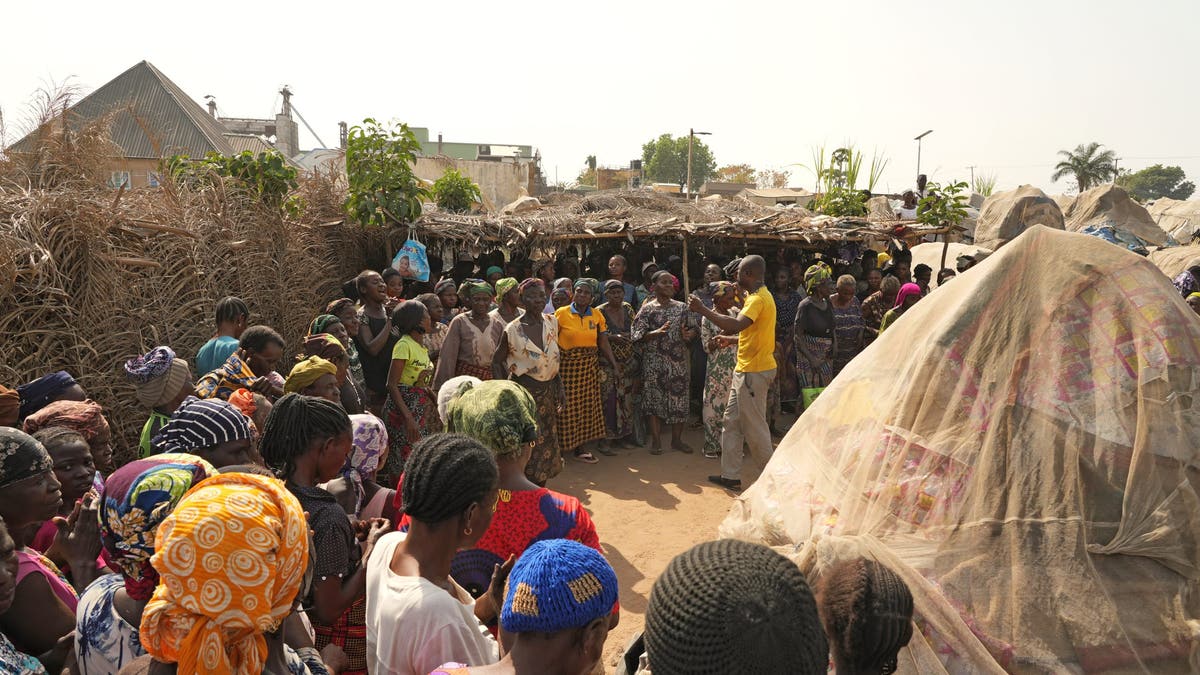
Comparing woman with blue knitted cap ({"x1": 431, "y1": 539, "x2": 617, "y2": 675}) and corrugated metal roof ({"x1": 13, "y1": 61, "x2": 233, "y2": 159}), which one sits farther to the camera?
corrugated metal roof ({"x1": 13, "y1": 61, "x2": 233, "y2": 159})

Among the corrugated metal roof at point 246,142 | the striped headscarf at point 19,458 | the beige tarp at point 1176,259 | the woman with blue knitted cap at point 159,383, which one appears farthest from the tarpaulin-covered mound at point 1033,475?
the corrugated metal roof at point 246,142

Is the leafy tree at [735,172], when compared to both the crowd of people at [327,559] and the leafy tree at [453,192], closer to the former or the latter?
the leafy tree at [453,192]

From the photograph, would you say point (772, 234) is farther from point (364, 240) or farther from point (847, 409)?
point (847, 409)

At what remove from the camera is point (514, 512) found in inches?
103

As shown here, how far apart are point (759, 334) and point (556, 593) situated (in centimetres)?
498

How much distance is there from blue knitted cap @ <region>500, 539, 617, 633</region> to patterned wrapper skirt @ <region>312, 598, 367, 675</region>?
1.10 meters

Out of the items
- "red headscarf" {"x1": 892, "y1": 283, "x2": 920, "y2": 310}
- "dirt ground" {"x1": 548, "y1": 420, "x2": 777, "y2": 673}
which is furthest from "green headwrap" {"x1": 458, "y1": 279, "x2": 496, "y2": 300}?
"red headscarf" {"x1": 892, "y1": 283, "x2": 920, "y2": 310}

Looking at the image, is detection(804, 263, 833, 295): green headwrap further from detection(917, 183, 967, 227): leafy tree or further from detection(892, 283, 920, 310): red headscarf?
detection(917, 183, 967, 227): leafy tree

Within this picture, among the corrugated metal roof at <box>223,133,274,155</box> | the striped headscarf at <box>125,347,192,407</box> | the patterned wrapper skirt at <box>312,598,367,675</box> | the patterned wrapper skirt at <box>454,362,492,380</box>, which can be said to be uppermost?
the corrugated metal roof at <box>223,133,274,155</box>

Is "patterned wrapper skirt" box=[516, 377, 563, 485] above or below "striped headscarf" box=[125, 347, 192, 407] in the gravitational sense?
below

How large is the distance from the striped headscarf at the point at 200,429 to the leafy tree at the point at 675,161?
216 ft

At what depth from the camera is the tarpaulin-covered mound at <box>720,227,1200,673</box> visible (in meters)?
2.95

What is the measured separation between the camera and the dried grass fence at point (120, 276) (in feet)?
16.4

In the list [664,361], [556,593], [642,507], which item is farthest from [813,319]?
[556,593]
